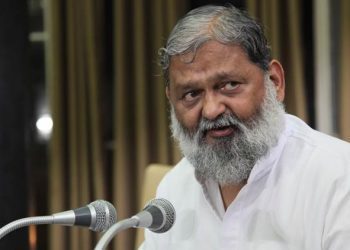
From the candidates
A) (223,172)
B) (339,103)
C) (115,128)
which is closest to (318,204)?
(223,172)

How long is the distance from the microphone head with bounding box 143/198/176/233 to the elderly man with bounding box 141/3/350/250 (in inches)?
11.9

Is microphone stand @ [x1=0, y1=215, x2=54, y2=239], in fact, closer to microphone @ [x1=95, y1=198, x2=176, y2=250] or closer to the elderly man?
microphone @ [x1=95, y1=198, x2=176, y2=250]

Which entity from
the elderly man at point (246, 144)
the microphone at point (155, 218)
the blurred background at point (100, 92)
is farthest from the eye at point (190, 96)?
the blurred background at point (100, 92)

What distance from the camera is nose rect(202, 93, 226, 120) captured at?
1.27 m

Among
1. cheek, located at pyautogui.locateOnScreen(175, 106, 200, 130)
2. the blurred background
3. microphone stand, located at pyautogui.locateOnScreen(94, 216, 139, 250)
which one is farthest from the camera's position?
the blurred background

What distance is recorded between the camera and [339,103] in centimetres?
255

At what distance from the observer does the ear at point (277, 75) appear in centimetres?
139

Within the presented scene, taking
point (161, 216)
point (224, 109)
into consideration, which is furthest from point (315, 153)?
point (161, 216)

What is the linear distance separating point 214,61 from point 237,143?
0.21m

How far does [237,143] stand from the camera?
4.34ft

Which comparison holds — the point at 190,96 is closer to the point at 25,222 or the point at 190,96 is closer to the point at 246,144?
the point at 246,144

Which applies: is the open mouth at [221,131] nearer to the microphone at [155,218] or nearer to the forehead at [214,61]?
the forehead at [214,61]

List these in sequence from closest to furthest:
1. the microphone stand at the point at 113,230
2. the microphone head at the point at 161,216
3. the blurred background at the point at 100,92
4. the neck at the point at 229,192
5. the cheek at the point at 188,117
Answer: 1. the microphone stand at the point at 113,230
2. the microphone head at the point at 161,216
3. the cheek at the point at 188,117
4. the neck at the point at 229,192
5. the blurred background at the point at 100,92

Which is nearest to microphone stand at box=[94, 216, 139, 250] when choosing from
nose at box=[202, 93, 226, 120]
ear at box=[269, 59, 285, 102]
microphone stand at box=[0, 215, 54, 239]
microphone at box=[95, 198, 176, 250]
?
microphone at box=[95, 198, 176, 250]
